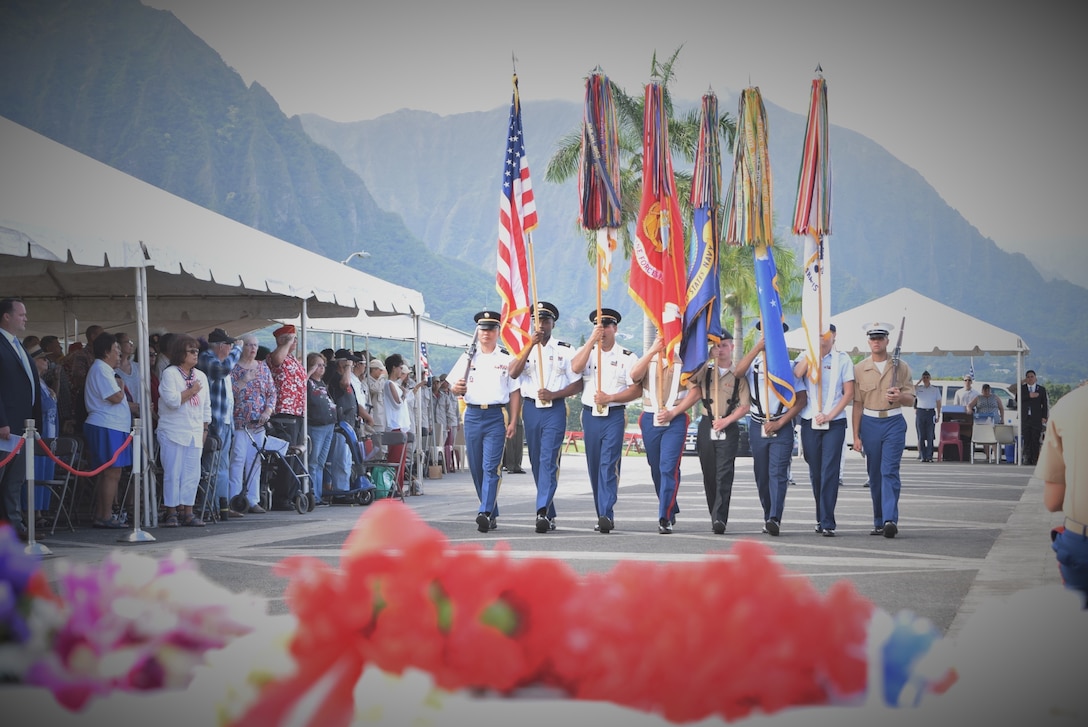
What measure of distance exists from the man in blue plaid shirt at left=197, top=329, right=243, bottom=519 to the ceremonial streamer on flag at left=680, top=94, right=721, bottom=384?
5.46 m

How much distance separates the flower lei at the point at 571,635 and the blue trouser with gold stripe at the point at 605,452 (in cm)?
950

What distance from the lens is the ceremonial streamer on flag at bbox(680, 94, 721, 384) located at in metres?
12.4

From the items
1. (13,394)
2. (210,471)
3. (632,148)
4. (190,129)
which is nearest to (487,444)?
(210,471)

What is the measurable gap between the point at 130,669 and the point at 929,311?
32238mm

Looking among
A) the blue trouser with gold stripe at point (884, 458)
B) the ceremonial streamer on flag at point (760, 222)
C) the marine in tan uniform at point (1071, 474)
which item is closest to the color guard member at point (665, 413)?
the ceremonial streamer on flag at point (760, 222)

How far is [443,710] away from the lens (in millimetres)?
2482

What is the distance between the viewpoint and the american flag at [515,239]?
12508 millimetres

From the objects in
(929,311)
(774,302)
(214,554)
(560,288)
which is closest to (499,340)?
(774,302)

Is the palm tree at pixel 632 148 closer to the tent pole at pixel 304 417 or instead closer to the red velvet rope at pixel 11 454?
the tent pole at pixel 304 417

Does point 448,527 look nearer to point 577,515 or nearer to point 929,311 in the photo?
point 577,515

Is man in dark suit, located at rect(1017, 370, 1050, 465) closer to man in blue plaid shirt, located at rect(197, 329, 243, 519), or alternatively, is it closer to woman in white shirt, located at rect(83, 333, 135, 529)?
man in blue plaid shirt, located at rect(197, 329, 243, 519)

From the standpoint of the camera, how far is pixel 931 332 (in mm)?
31969

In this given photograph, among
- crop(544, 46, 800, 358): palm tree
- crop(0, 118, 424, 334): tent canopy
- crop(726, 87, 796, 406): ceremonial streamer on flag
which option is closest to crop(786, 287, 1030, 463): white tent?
crop(544, 46, 800, 358): palm tree

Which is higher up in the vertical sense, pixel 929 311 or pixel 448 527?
pixel 929 311
